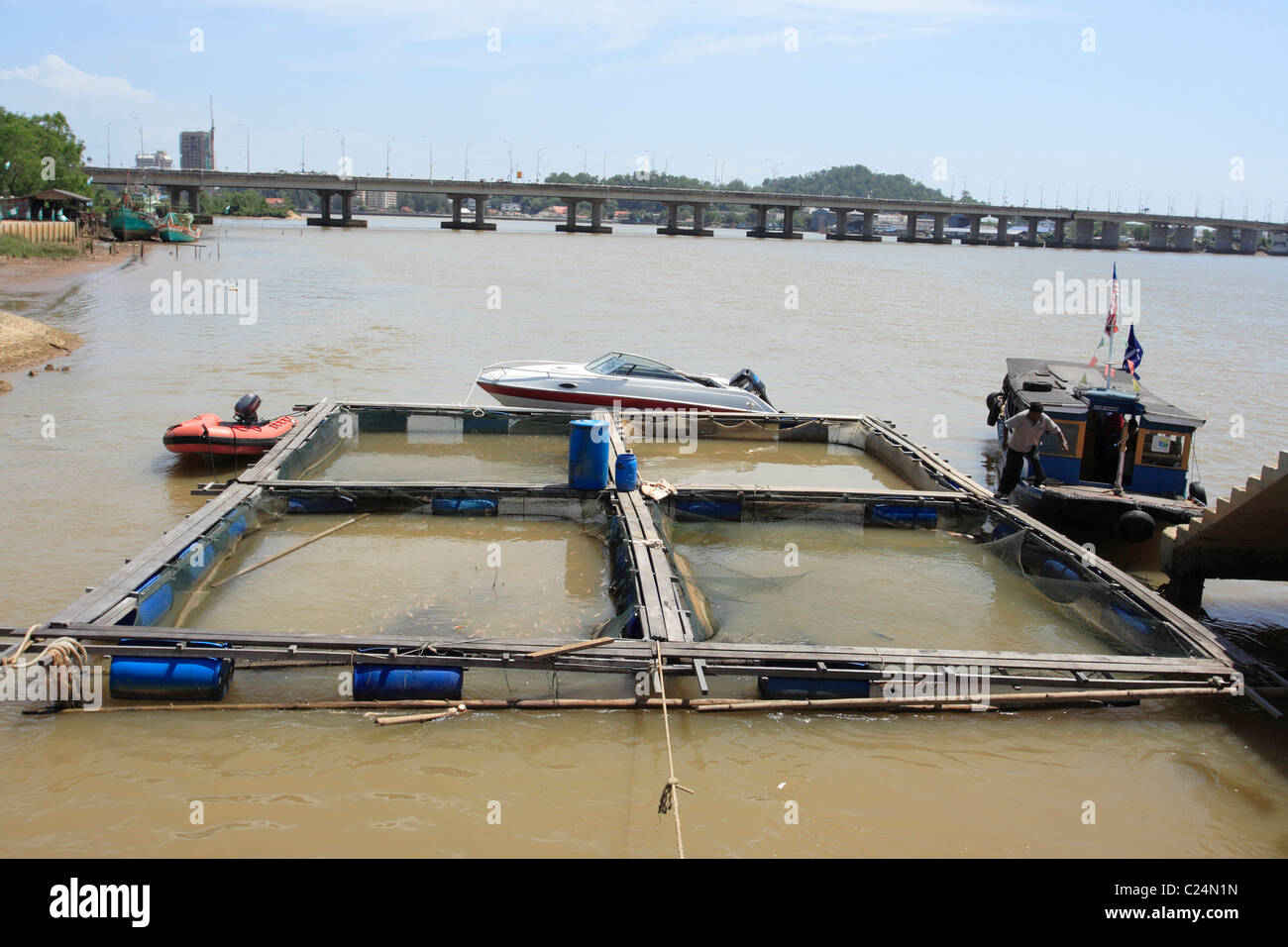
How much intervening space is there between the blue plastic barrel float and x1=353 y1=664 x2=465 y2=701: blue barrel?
1064mm

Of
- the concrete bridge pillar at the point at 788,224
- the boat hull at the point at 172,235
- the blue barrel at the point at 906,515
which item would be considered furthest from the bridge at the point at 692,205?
the blue barrel at the point at 906,515

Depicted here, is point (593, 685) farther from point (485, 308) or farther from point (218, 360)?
point (485, 308)

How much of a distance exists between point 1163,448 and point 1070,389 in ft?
8.40

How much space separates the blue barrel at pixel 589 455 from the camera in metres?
12.5

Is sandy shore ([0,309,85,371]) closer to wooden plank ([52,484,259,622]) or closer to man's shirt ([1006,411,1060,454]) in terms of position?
wooden plank ([52,484,259,622])

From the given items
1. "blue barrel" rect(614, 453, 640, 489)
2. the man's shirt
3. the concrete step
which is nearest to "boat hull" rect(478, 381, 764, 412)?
"blue barrel" rect(614, 453, 640, 489)

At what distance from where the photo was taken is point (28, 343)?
25922 millimetres

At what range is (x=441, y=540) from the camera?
11984mm

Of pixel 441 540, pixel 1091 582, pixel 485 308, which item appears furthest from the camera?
pixel 485 308

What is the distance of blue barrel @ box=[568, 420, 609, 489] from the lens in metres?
12.5

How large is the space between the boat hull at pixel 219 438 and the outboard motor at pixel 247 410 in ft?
0.63

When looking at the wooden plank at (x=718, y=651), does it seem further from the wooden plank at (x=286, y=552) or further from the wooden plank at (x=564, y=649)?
the wooden plank at (x=286, y=552)

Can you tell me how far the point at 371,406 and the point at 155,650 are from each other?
10.2m
